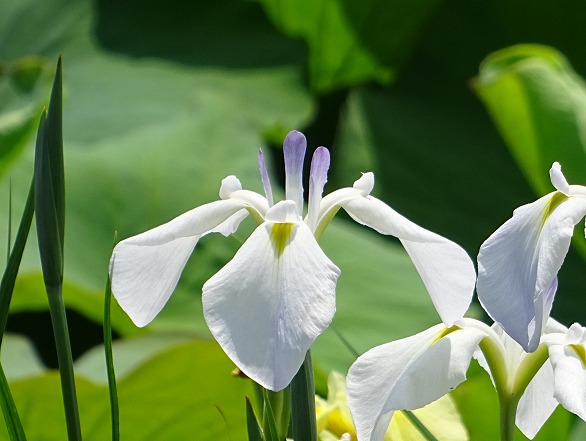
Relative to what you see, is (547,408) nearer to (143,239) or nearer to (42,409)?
(143,239)

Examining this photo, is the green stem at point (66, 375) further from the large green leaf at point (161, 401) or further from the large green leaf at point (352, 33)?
the large green leaf at point (352, 33)

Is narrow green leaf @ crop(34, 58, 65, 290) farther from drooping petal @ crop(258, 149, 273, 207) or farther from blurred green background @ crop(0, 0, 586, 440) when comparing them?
blurred green background @ crop(0, 0, 586, 440)

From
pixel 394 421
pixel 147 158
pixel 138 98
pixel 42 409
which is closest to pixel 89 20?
pixel 138 98

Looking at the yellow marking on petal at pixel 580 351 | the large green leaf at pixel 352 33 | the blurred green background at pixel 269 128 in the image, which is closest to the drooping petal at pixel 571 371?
the yellow marking on petal at pixel 580 351

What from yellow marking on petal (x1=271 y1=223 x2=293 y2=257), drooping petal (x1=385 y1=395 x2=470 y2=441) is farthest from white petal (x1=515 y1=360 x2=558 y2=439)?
yellow marking on petal (x1=271 y1=223 x2=293 y2=257)

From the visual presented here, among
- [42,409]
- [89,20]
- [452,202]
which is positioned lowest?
[452,202]
